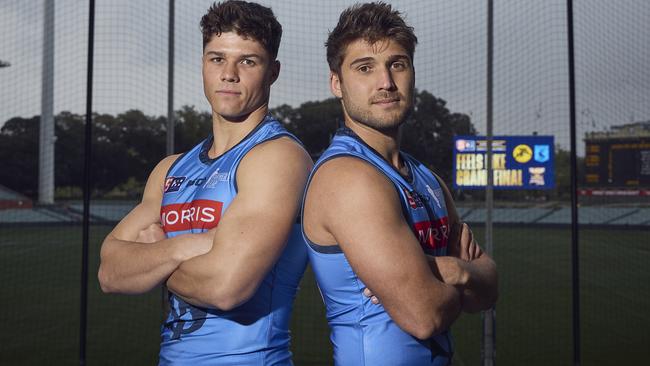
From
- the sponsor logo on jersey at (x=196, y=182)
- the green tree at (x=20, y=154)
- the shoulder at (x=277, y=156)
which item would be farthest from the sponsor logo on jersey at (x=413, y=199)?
the green tree at (x=20, y=154)

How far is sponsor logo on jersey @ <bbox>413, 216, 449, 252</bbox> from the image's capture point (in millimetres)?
1606

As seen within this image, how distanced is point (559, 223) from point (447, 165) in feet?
40.7

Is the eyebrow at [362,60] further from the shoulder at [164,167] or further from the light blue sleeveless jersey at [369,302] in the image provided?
the shoulder at [164,167]

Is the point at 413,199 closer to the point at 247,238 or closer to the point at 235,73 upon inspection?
the point at 247,238

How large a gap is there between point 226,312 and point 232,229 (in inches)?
10.6

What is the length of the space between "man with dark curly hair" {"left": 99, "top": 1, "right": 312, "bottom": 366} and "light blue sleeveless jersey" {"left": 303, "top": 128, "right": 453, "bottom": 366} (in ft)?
0.50

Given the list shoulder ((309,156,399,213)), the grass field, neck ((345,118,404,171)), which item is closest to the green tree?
the grass field

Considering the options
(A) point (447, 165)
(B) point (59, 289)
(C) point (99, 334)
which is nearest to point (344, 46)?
(C) point (99, 334)

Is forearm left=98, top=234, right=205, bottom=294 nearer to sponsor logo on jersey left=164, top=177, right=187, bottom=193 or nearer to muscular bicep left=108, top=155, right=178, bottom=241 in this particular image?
muscular bicep left=108, top=155, right=178, bottom=241

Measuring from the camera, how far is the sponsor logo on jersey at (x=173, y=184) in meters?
1.93

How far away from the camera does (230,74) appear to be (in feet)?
5.92

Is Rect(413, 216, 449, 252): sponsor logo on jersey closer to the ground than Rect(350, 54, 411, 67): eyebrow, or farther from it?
closer to the ground

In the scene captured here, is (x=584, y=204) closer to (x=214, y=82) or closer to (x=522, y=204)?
(x=522, y=204)

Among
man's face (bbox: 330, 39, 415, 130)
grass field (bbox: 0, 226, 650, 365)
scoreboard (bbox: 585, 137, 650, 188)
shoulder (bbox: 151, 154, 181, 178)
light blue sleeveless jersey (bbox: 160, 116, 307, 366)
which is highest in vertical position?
scoreboard (bbox: 585, 137, 650, 188)
